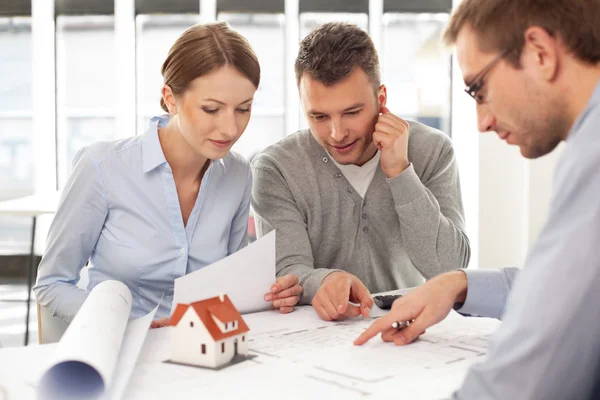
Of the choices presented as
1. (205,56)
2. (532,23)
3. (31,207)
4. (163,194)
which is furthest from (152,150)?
(31,207)

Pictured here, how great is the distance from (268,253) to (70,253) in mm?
531

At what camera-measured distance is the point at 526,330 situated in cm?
79

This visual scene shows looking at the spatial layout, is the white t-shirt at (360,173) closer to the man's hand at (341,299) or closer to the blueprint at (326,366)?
the man's hand at (341,299)

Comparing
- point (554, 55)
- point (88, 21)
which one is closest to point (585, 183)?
point (554, 55)

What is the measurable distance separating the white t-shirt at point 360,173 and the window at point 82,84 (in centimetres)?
311

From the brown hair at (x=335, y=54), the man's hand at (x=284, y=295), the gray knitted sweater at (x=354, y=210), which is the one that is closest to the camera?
the man's hand at (x=284, y=295)

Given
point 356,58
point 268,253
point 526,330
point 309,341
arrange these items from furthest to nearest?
point 356,58
point 268,253
point 309,341
point 526,330

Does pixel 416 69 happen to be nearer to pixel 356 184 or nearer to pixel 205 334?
pixel 356 184

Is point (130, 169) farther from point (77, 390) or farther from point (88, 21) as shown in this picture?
point (88, 21)

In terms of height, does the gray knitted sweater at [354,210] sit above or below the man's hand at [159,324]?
above

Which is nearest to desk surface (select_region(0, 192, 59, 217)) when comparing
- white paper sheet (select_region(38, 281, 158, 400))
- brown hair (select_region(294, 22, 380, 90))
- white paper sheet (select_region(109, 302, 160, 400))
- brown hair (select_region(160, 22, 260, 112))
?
brown hair (select_region(160, 22, 260, 112))

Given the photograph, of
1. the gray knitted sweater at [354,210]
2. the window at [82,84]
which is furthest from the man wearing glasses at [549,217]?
the window at [82,84]

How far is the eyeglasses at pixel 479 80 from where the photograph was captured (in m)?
1.08

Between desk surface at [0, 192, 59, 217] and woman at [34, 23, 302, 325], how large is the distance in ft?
4.80
